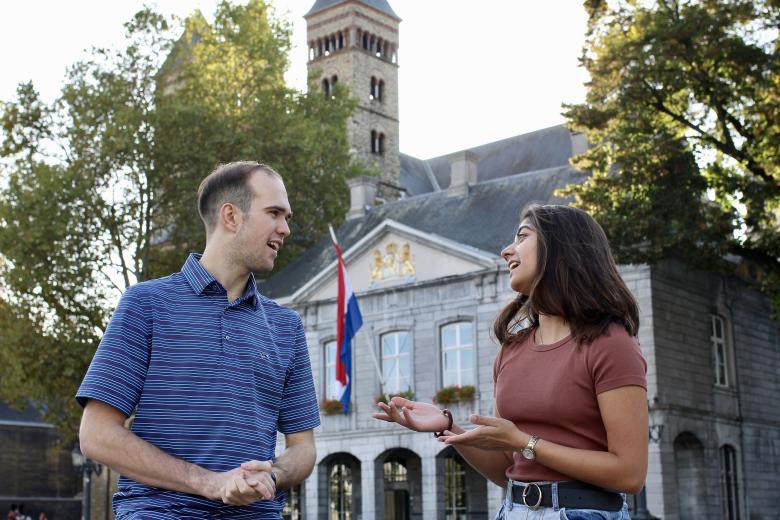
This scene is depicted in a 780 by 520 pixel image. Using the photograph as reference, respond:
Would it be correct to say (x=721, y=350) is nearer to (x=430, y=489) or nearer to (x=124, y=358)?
(x=430, y=489)

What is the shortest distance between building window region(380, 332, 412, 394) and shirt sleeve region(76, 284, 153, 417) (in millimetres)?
25343

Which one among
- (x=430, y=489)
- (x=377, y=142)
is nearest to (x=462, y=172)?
(x=430, y=489)

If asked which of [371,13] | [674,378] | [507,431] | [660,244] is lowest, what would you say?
[507,431]

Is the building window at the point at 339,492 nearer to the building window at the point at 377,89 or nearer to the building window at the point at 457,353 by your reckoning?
the building window at the point at 457,353

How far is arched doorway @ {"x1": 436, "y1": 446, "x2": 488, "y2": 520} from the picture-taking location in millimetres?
28141

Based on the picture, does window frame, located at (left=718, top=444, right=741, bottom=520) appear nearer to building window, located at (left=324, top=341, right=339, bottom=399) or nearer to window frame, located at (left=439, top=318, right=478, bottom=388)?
window frame, located at (left=439, top=318, right=478, bottom=388)

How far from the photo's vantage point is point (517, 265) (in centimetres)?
359

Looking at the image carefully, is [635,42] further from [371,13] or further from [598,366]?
[371,13]

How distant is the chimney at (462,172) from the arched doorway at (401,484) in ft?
23.7

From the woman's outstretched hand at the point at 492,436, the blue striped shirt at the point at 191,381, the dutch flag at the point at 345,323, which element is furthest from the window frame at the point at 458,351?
the woman's outstretched hand at the point at 492,436

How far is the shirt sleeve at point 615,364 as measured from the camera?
3.25m

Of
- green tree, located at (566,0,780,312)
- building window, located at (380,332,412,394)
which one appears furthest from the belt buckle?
building window, located at (380,332,412,394)

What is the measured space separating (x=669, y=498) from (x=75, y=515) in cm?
2852

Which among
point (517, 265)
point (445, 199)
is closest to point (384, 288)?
point (445, 199)
